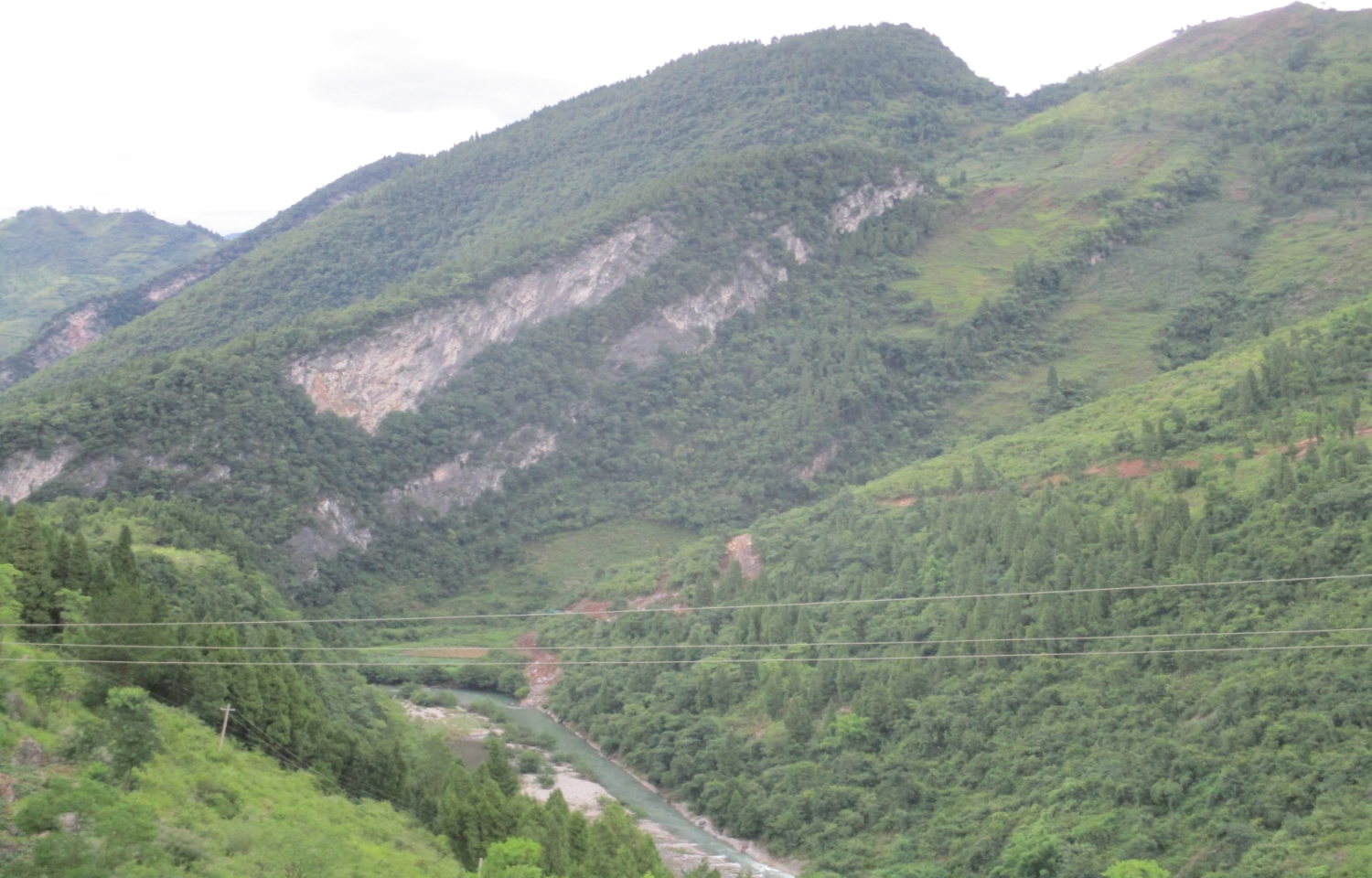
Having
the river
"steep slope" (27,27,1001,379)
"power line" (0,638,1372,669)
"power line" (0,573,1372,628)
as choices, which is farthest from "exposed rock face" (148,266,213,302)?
"power line" (0,573,1372,628)

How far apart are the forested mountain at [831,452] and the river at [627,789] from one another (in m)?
1.02

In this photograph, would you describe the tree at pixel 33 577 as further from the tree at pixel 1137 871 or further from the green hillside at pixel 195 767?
the tree at pixel 1137 871

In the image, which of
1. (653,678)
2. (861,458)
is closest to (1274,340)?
(861,458)

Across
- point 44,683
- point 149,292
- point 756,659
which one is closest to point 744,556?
point 756,659

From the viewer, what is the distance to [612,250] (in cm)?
10475

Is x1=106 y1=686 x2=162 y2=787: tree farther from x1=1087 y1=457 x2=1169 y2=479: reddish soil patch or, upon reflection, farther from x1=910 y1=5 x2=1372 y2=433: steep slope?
x1=910 y1=5 x2=1372 y2=433: steep slope

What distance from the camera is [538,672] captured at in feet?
233

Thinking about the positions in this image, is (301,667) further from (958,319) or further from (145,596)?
(958,319)

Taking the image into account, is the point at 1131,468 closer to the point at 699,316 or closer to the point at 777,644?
the point at 777,644

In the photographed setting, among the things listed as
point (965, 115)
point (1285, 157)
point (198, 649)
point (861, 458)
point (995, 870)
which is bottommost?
point (995, 870)

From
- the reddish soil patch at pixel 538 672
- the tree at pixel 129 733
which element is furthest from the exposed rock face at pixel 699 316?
the tree at pixel 129 733

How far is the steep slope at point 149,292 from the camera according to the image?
13438 centimetres

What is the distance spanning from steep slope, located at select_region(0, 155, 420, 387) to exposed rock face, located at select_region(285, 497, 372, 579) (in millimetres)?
60886

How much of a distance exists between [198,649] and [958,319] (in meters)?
76.9
